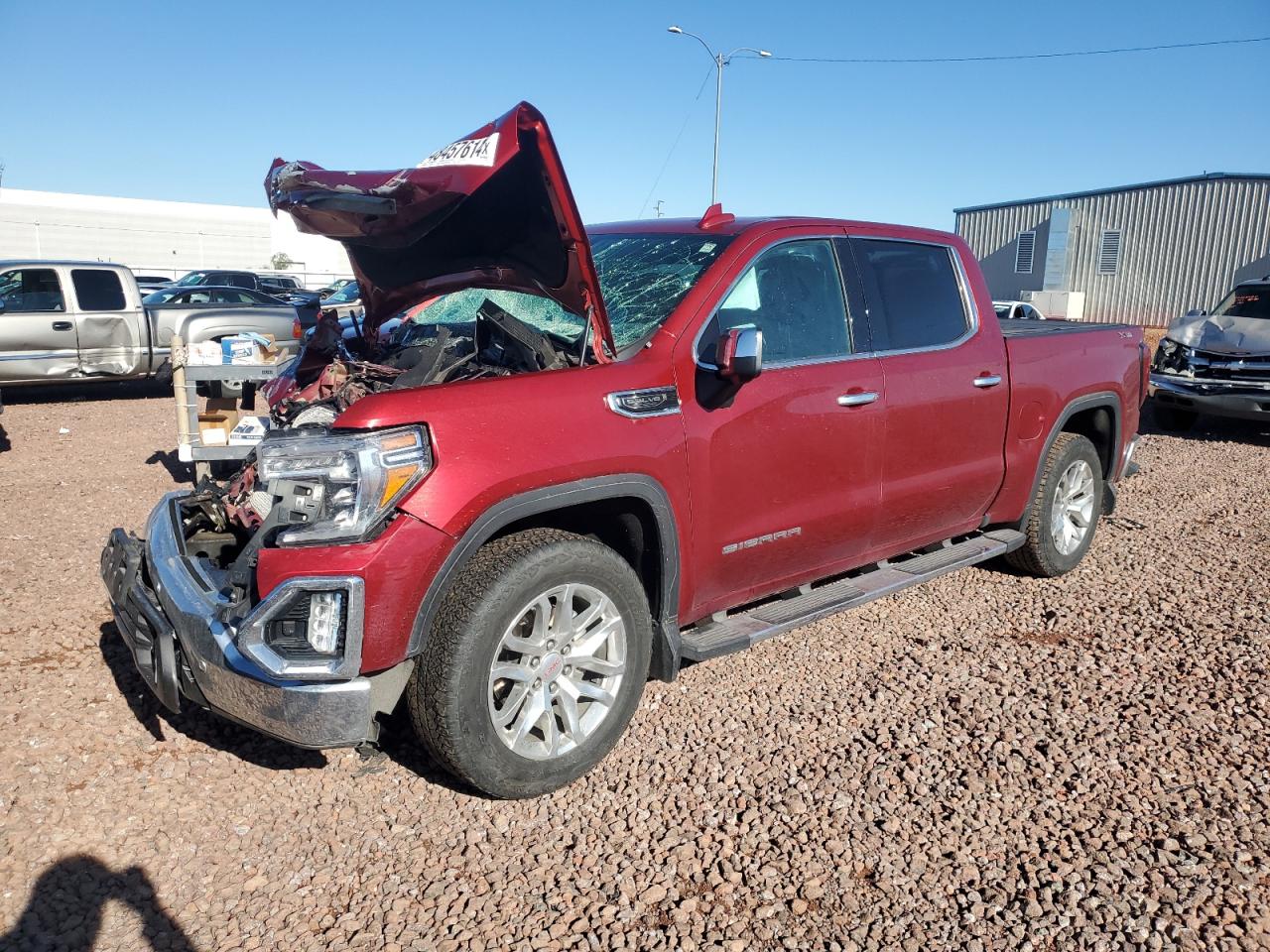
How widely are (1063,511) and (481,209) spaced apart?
3.84m

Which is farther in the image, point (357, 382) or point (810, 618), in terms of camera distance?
point (357, 382)

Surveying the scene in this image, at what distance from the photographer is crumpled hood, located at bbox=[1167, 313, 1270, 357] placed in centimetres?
1021

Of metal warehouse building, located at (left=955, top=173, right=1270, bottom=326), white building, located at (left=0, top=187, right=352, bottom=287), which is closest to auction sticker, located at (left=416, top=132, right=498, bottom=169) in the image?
metal warehouse building, located at (left=955, top=173, right=1270, bottom=326)

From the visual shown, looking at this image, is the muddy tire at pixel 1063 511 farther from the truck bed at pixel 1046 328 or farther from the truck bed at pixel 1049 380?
the truck bed at pixel 1046 328

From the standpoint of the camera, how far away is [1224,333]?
10570mm

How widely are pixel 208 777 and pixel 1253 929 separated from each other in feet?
10.9

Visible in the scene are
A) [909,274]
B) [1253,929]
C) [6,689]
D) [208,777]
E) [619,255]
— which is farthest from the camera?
[909,274]

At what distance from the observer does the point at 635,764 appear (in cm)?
351

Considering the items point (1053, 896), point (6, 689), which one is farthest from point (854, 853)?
point (6, 689)

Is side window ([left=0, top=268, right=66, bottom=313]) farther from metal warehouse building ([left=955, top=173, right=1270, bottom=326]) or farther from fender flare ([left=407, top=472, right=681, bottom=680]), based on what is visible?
metal warehouse building ([left=955, top=173, right=1270, bottom=326])

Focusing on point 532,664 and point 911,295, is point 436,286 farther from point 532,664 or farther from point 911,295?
point 911,295

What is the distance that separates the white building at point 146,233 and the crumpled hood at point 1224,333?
39.2 metres

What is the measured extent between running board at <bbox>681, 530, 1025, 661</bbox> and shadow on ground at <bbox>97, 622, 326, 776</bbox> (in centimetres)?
152

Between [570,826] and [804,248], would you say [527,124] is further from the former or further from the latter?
[570,826]
